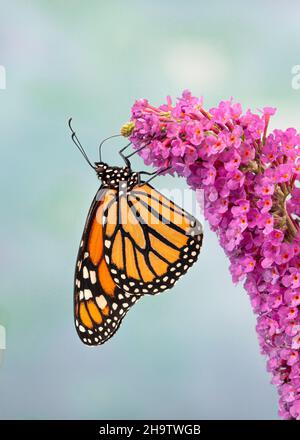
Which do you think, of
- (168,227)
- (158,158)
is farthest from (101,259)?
(158,158)

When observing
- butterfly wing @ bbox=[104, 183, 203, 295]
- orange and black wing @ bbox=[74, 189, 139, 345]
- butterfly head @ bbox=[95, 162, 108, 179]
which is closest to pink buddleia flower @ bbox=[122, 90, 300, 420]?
butterfly wing @ bbox=[104, 183, 203, 295]

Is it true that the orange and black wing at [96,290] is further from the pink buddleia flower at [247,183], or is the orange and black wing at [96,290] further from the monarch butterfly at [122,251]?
the pink buddleia flower at [247,183]

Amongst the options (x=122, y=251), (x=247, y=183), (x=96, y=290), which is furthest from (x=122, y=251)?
(x=247, y=183)

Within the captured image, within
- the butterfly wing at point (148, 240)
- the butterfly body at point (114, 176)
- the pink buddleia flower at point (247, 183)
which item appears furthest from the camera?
the butterfly body at point (114, 176)

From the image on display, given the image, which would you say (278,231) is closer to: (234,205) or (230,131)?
(234,205)

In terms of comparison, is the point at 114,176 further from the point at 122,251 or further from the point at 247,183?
the point at 247,183

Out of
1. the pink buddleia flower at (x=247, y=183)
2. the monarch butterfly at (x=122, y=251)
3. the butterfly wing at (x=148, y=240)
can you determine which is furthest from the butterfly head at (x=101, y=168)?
the pink buddleia flower at (x=247, y=183)
